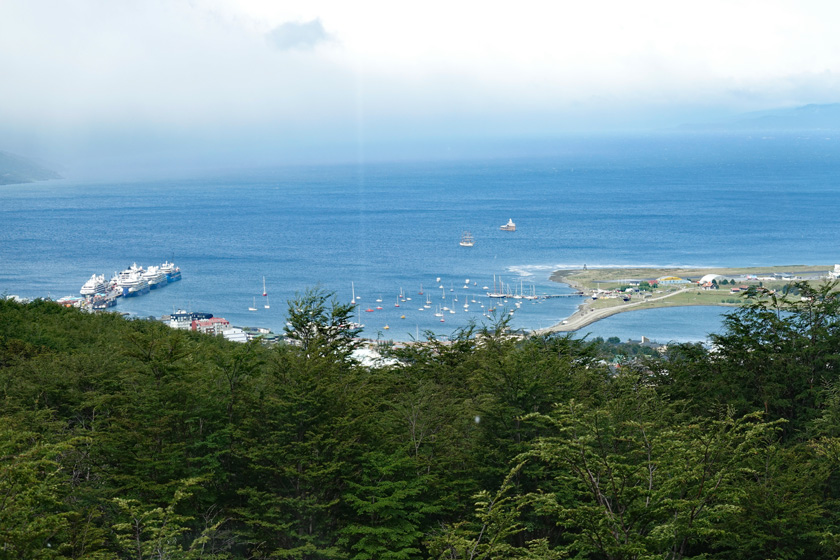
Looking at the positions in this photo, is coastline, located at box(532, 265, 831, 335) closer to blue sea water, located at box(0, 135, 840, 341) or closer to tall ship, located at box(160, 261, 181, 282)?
blue sea water, located at box(0, 135, 840, 341)

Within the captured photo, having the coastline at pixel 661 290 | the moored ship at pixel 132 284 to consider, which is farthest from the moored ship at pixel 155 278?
the coastline at pixel 661 290

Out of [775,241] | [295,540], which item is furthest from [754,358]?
[775,241]

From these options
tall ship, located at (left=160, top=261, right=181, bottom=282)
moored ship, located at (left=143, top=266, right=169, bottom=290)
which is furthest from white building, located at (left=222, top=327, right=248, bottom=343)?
tall ship, located at (left=160, top=261, right=181, bottom=282)

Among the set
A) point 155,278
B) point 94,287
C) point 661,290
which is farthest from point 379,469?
point 155,278

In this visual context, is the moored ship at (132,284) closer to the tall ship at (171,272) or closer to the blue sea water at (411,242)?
the blue sea water at (411,242)

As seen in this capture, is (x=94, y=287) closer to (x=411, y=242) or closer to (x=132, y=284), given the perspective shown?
(x=132, y=284)

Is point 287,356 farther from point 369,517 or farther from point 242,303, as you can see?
point 242,303
